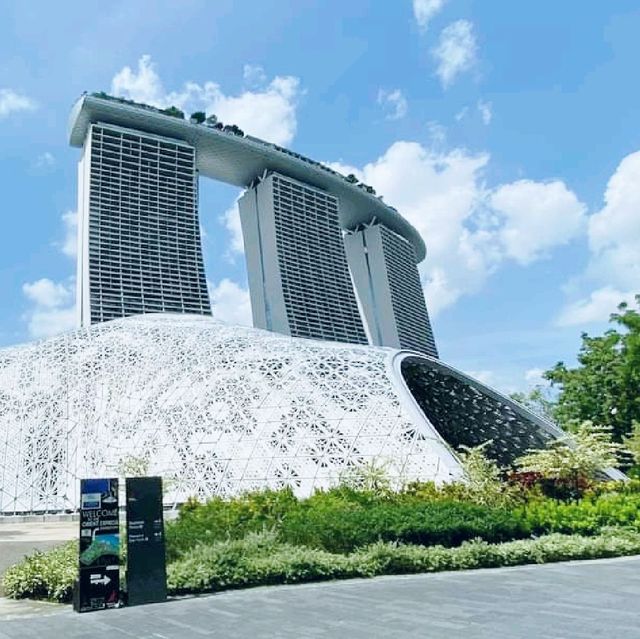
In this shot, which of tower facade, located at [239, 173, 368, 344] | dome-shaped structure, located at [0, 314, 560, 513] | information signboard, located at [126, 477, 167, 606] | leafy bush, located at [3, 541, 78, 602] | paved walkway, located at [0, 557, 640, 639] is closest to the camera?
paved walkway, located at [0, 557, 640, 639]

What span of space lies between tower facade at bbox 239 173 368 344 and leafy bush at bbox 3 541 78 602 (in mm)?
64240

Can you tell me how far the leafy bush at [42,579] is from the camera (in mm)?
10508

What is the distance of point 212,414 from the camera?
2689 centimetres

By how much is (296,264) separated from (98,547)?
7086 cm

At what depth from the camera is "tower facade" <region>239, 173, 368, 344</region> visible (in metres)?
77.2

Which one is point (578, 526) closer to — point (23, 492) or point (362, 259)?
point (23, 492)

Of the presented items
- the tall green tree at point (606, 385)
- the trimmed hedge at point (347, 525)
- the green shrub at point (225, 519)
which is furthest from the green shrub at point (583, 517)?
the tall green tree at point (606, 385)

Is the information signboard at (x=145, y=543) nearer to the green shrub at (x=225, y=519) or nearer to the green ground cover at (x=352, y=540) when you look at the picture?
the green ground cover at (x=352, y=540)

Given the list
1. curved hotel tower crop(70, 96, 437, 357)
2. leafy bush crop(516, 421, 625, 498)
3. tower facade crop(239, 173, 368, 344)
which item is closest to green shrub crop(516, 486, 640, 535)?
leafy bush crop(516, 421, 625, 498)

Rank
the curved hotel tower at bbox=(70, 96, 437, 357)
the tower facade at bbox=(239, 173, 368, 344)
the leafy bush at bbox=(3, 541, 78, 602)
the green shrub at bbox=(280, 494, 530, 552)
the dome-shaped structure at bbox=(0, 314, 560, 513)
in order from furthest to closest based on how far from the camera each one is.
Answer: the tower facade at bbox=(239, 173, 368, 344)
the curved hotel tower at bbox=(70, 96, 437, 357)
the dome-shaped structure at bbox=(0, 314, 560, 513)
the green shrub at bbox=(280, 494, 530, 552)
the leafy bush at bbox=(3, 541, 78, 602)

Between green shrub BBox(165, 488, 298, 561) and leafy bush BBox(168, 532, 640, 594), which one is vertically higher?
green shrub BBox(165, 488, 298, 561)

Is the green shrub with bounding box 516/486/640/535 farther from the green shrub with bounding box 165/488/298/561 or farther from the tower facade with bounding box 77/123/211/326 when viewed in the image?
the tower facade with bounding box 77/123/211/326

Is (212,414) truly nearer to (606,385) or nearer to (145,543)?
(145,543)

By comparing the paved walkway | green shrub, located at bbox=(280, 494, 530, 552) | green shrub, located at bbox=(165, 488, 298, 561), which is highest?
green shrub, located at bbox=(165, 488, 298, 561)
